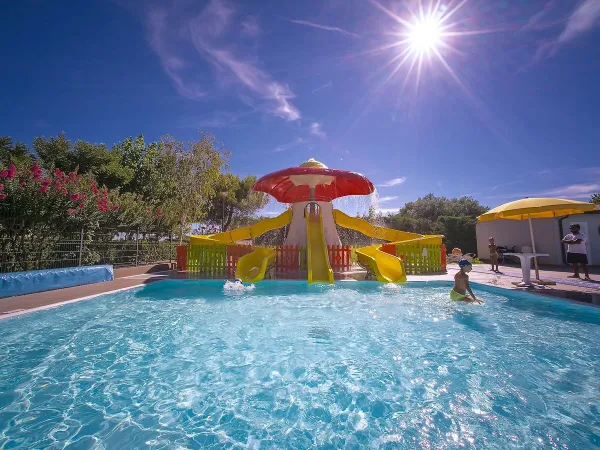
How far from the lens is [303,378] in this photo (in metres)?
3.52

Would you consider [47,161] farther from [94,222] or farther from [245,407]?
[245,407]

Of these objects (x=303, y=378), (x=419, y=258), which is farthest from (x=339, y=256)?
(x=303, y=378)

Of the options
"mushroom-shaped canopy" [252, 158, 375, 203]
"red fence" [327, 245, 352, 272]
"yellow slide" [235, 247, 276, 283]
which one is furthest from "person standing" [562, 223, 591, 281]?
"yellow slide" [235, 247, 276, 283]

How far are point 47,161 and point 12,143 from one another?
6240mm

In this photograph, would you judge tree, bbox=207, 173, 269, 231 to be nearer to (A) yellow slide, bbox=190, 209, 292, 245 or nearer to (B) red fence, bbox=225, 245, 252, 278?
(A) yellow slide, bbox=190, 209, 292, 245

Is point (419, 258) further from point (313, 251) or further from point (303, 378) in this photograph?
point (303, 378)

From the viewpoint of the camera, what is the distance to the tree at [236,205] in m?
33.3

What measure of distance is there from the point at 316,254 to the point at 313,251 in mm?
244

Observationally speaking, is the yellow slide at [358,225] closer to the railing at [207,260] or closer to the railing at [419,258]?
the railing at [419,258]

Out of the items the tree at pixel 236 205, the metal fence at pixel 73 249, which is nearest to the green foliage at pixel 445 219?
the tree at pixel 236 205

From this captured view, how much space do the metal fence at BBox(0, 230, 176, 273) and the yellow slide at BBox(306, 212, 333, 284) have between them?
323 inches

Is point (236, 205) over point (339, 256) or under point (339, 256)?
over

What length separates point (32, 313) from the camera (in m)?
5.75

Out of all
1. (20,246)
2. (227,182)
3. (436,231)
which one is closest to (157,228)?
(20,246)
